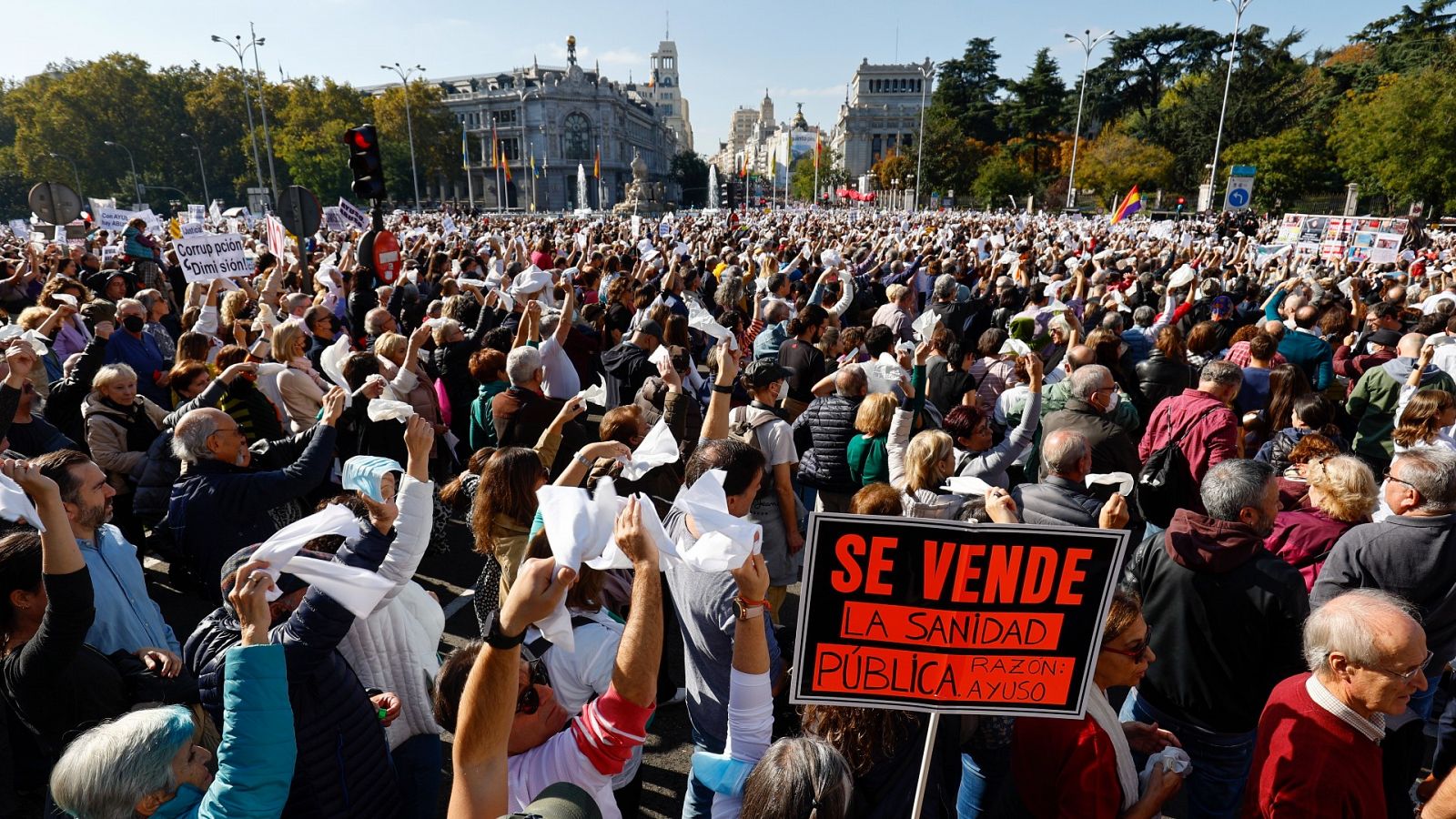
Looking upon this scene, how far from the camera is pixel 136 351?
634 centimetres

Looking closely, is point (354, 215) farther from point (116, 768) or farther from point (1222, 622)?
point (1222, 622)

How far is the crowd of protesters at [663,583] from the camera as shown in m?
1.88

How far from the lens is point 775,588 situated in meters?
4.14

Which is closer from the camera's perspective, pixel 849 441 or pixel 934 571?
pixel 934 571

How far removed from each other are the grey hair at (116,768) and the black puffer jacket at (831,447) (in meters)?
3.38

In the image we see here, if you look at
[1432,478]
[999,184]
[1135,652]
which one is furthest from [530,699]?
[999,184]

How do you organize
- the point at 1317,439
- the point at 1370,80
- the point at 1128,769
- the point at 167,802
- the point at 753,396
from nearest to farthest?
the point at 167,802, the point at 1128,769, the point at 1317,439, the point at 753,396, the point at 1370,80

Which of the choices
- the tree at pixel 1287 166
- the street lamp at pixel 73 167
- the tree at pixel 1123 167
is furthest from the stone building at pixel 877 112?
the street lamp at pixel 73 167

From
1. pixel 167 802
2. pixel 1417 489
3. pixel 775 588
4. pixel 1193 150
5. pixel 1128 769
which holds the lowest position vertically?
pixel 775 588

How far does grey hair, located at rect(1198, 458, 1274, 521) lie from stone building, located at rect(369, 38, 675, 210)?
344 feet

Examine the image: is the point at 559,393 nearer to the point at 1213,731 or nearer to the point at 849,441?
the point at 849,441

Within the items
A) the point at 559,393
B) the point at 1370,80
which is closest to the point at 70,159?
the point at 559,393

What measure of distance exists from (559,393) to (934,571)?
14.8ft

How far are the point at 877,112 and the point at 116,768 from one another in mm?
121526
